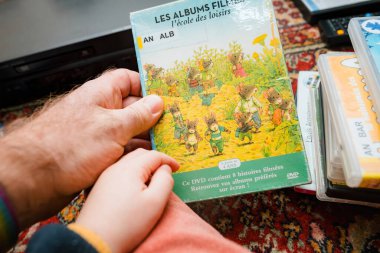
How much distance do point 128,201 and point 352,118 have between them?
1.13 feet

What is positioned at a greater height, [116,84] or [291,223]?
[116,84]

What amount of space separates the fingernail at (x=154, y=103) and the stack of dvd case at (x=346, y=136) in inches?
11.0

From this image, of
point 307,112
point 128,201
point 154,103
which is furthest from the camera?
point 307,112

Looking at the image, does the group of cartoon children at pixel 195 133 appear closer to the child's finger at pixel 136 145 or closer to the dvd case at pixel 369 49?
the child's finger at pixel 136 145

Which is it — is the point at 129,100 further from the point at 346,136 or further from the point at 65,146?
the point at 346,136

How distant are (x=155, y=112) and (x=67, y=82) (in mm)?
357

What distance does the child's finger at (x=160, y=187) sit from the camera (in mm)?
417

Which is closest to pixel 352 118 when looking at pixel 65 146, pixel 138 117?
pixel 138 117

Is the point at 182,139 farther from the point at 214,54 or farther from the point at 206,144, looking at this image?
the point at 214,54

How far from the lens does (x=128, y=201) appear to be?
40 centimetres

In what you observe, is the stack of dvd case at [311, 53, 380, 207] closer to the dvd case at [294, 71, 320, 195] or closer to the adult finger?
the dvd case at [294, 71, 320, 195]

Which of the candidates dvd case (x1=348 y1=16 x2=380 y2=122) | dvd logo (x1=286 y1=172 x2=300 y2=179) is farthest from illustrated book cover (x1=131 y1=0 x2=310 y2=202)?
dvd case (x1=348 y1=16 x2=380 y2=122)

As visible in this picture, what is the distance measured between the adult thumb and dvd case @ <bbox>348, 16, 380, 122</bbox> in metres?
0.34

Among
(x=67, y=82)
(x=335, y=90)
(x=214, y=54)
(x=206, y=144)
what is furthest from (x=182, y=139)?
(x=67, y=82)
